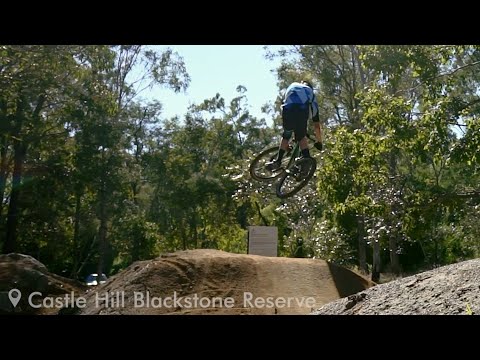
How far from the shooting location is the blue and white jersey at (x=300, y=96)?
8.16m

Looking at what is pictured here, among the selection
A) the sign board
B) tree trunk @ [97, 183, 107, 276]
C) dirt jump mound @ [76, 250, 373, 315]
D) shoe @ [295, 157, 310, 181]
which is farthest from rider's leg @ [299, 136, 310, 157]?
tree trunk @ [97, 183, 107, 276]

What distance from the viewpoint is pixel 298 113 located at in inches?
322

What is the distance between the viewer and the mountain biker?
26.8 ft

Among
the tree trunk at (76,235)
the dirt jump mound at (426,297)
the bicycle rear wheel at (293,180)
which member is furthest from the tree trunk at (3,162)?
the dirt jump mound at (426,297)

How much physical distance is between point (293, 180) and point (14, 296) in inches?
152

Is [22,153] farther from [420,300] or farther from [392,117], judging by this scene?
[392,117]

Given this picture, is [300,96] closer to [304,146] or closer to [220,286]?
[304,146]

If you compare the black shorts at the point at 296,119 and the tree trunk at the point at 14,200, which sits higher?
the black shorts at the point at 296,119

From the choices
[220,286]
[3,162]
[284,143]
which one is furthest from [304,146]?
[3,162]

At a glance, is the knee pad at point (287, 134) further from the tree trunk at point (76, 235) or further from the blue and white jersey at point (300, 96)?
the tree trunk at point (76, 235)

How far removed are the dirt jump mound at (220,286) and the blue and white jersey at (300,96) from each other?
6.13 ft

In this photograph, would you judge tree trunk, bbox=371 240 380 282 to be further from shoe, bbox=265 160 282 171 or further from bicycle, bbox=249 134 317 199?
shoe, bbox=265 160 282 171
